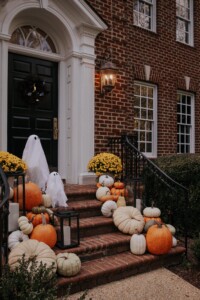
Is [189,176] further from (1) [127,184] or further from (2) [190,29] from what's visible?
(2) [190,29]

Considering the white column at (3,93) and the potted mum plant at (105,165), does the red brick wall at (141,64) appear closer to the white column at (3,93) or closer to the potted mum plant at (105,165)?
the potted mum plant at (105,165)

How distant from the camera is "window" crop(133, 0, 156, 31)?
25.5 feet

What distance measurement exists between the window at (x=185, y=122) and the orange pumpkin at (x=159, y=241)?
4709 mm

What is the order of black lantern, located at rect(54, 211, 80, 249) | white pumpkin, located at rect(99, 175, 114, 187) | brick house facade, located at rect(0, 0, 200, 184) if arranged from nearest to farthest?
black lantern, located at rect(54, 211, 80, 249) < white pumpkin, located at rect(99, 175, 114, 187) < brick house facade, located at rect(0, 0, 200, 184)

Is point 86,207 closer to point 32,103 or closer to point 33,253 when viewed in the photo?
point 33,253

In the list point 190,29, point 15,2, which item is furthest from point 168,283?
point 190,29

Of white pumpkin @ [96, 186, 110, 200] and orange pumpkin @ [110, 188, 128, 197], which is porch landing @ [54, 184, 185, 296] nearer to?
white pumpkin @ [96, 186, 110, 200]

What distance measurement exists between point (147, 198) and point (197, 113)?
14.3ft

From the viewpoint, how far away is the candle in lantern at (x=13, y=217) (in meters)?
3.85

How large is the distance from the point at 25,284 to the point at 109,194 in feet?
8.47

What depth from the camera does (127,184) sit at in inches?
216

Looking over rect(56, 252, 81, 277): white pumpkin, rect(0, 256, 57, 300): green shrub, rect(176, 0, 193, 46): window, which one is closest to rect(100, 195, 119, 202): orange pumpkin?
rect(56, 252, 81, 277): white pumpkin

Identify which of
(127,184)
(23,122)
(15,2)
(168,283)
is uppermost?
(15,2)

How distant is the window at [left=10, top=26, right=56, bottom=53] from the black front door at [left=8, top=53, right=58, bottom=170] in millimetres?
253
